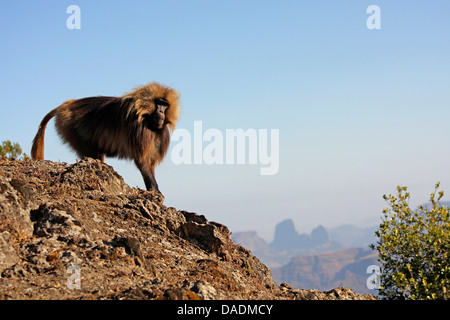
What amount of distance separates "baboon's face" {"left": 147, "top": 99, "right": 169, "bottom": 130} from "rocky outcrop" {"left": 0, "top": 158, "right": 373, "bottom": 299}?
2.02 metres

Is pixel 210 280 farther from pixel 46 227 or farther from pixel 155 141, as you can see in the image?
pixel 155 141

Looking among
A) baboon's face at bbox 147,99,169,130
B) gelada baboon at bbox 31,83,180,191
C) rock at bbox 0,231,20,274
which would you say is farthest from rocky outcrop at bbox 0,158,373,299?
baboon's face at bbox 147,99,169,130

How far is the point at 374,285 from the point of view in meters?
7.32

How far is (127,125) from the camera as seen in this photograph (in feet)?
33.7

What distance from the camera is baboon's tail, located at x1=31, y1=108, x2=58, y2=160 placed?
1142cm

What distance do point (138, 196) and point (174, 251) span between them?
1.68 meters

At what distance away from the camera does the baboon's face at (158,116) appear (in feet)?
34.7

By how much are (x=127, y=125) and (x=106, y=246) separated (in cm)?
442

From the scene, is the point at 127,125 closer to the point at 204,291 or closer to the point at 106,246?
the point at 106,246

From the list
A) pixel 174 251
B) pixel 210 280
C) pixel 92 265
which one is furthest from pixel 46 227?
pixel 210 280

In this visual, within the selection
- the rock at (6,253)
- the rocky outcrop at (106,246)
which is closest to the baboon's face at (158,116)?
the rocky outcrop at (106,246)

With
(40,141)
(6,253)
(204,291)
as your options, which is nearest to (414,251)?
(204,291)

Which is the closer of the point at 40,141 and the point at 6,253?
the point at 6,253
